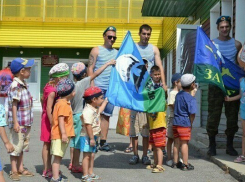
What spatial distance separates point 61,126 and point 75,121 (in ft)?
2.93

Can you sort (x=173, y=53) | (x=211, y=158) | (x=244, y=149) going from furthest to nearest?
(x=173, y=53) < (x=211, y=158) < (x=244, y=149)

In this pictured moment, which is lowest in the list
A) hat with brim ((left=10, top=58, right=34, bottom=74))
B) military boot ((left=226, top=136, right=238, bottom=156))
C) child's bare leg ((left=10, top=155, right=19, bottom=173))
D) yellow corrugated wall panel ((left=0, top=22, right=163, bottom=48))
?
child's bare leg ((left=10, top=155, right=19, bottom=173))

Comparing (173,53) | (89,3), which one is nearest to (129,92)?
(173,53)

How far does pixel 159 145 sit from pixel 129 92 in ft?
2.80

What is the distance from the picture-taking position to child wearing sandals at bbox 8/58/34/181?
20.0ft

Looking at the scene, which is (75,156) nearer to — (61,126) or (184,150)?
(61,126)

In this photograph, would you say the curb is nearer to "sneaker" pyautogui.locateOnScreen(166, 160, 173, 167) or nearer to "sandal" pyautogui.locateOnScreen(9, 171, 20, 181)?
"sneaker" pyautogui.locateOnScreen(166, 160, 173, 167)

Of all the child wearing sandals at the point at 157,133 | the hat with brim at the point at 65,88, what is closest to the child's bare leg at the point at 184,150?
the child wearing sandals at the point at 157,133

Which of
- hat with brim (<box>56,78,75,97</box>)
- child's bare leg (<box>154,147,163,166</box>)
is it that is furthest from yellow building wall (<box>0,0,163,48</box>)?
hat with brim (<box>56,78,75,97</box>)

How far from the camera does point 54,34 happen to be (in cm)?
2272

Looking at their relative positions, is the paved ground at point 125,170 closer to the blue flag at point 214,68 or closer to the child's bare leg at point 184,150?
the child's bare leg at point 184,150

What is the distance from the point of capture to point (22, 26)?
22844mm

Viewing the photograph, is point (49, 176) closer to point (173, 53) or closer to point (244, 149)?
point (244, 149)

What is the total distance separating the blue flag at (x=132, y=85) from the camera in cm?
673
